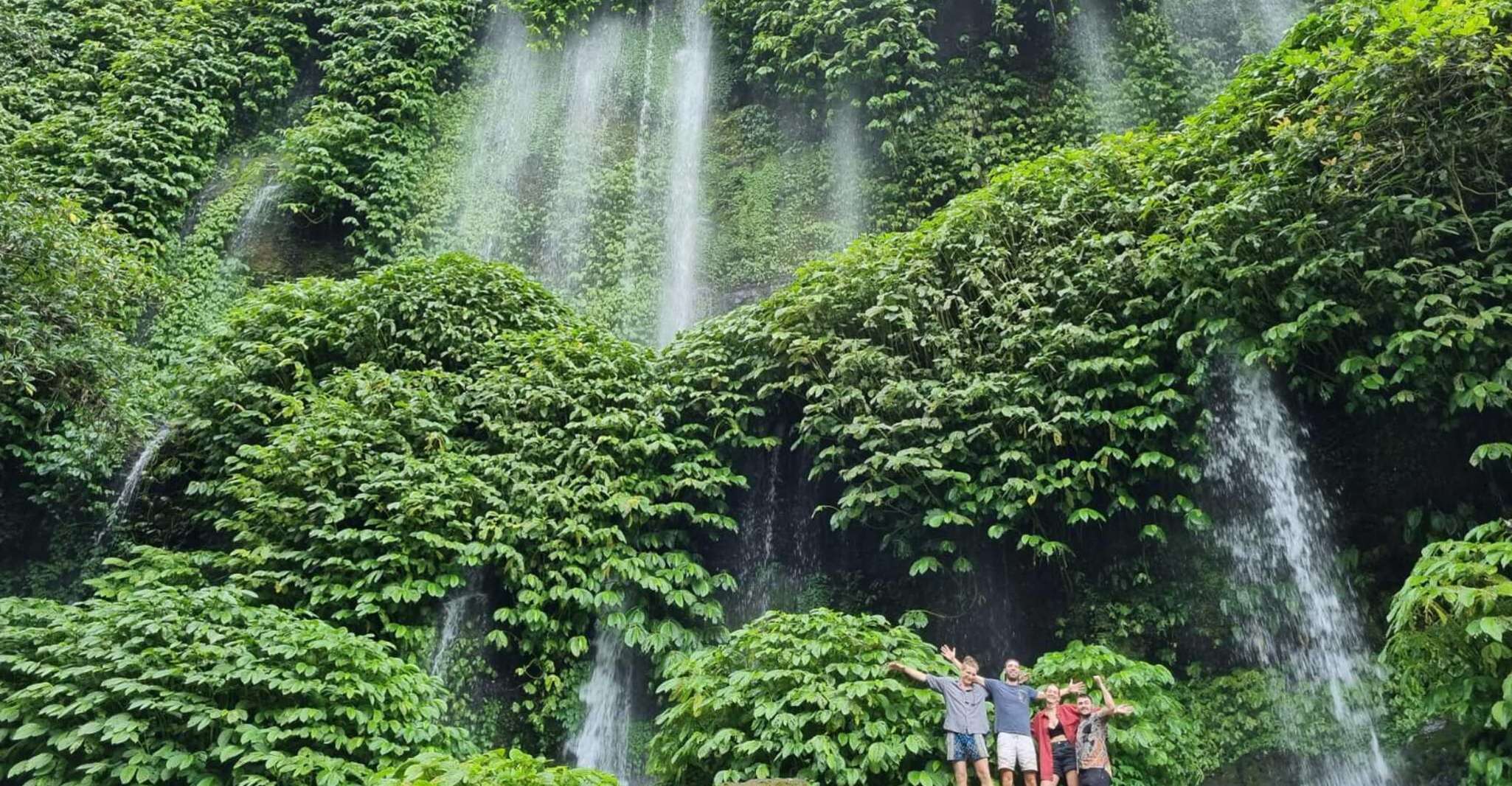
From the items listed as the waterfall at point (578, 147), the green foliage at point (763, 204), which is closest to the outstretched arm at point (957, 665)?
the green foliage at point (763, 204)

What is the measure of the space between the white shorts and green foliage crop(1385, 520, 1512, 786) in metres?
2.22

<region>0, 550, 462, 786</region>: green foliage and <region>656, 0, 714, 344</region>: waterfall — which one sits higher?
<region>656, 0, 714, 344</region>: waterfall

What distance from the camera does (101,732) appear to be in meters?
5.71

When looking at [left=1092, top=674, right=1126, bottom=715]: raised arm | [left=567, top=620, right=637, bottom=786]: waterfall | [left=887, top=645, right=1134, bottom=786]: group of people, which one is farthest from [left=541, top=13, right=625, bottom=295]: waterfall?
[left=1092, top=674, right=1126, bottom=715]: raised arm

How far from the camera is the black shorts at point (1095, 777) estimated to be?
20.1 feet

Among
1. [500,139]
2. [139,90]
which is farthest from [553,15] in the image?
[139,90]

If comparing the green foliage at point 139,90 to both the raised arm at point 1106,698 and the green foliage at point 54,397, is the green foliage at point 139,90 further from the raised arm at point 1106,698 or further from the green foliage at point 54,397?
the raised arm at point 1106,698

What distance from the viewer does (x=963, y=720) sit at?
6215 millimetres

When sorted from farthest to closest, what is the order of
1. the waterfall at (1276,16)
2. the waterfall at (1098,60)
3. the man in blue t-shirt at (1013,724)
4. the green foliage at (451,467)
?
1. the waterfall at (1276,16)
2. the waterfall at (1098,60)
3. the green foliage at (451,467)
4. the man in blue t-shirt at (1013,724)

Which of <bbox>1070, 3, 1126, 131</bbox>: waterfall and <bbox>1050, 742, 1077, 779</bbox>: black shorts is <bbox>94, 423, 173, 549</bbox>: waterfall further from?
<bbox>1070, 3, 1126, 131</bbox>: waterfall

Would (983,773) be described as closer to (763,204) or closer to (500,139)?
(763,204)

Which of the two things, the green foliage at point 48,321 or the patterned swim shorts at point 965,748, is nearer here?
the patterned swim shorts at point 965,748

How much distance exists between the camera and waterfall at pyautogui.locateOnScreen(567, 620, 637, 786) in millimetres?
8320

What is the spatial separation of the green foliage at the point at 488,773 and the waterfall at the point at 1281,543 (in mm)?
5513
